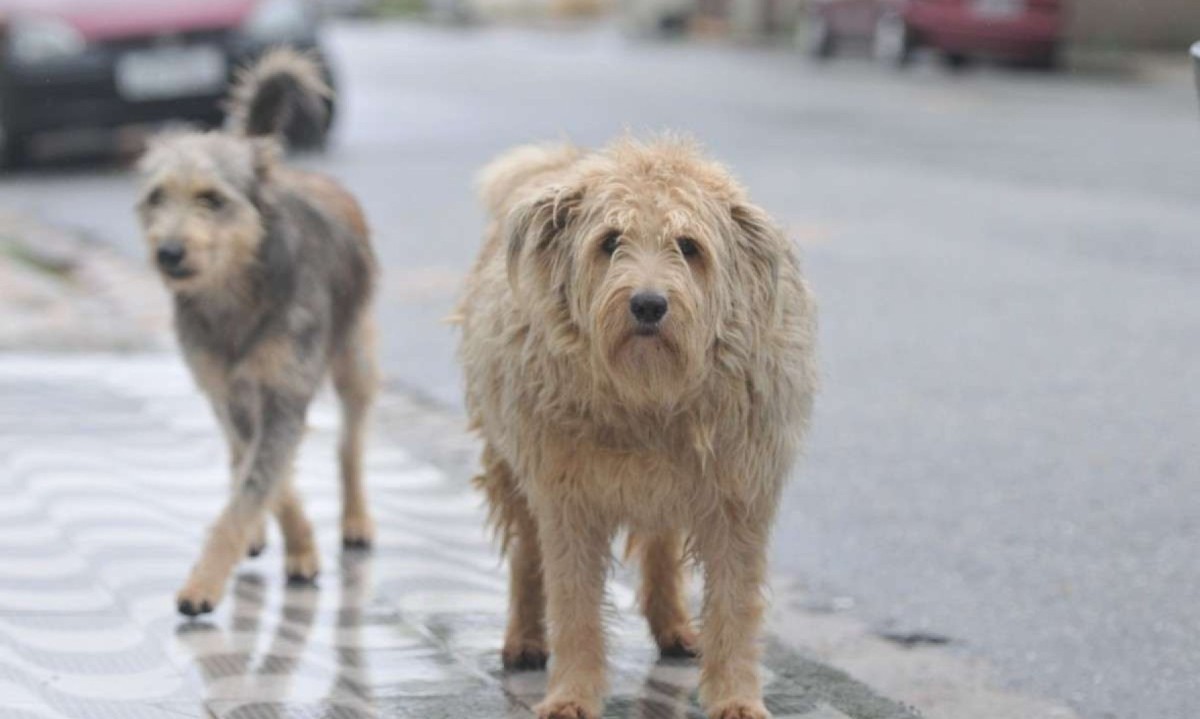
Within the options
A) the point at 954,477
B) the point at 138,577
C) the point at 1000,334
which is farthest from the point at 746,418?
the point at 1000,334

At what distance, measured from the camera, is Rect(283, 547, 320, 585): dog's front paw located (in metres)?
5.82

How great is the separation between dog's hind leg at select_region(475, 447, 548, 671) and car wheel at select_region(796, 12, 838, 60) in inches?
929

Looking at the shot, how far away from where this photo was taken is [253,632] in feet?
17.3

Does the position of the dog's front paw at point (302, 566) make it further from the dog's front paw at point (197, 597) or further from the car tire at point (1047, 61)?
the car tire at point (1047, 61)

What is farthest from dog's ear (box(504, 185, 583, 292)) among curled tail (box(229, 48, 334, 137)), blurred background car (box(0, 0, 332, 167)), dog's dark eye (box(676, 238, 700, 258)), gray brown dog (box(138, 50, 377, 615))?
blurred background car (box(0, 0, 332, 167))

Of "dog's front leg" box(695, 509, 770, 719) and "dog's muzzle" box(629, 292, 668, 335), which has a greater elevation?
"dog's muzzle" box(629, 292, 668, 335)

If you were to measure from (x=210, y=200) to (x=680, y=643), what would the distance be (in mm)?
1995

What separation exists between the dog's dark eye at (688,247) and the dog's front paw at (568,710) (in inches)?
41.6

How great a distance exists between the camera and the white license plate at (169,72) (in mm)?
15391

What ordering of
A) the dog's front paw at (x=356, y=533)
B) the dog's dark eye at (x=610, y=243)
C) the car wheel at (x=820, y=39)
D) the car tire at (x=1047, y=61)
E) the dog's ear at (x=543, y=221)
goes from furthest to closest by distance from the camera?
the car wheel at (x=820, y=39), the car tire at (x=1047, y=61), the dog's front paw at (x=356, y=533), the dog's ear at (x=543, y=221), the dog's dark eye at (x=610, y=243)

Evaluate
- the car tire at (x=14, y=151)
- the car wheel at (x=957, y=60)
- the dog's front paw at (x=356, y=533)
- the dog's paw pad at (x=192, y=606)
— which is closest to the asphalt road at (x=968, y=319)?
the car tire at (x=14, y=151)

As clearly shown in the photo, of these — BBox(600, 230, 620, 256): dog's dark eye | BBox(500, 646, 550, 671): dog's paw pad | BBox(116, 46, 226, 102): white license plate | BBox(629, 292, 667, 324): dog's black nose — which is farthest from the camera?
BBox(116, 46, 226, 102): white license plate

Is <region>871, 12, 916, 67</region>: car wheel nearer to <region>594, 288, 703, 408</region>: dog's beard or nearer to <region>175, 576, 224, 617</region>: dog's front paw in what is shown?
<region>175, 576, 224, 617</region>: dog's front paw

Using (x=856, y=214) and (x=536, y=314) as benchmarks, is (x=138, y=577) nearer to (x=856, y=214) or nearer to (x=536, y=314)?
(x=536, y=314)
